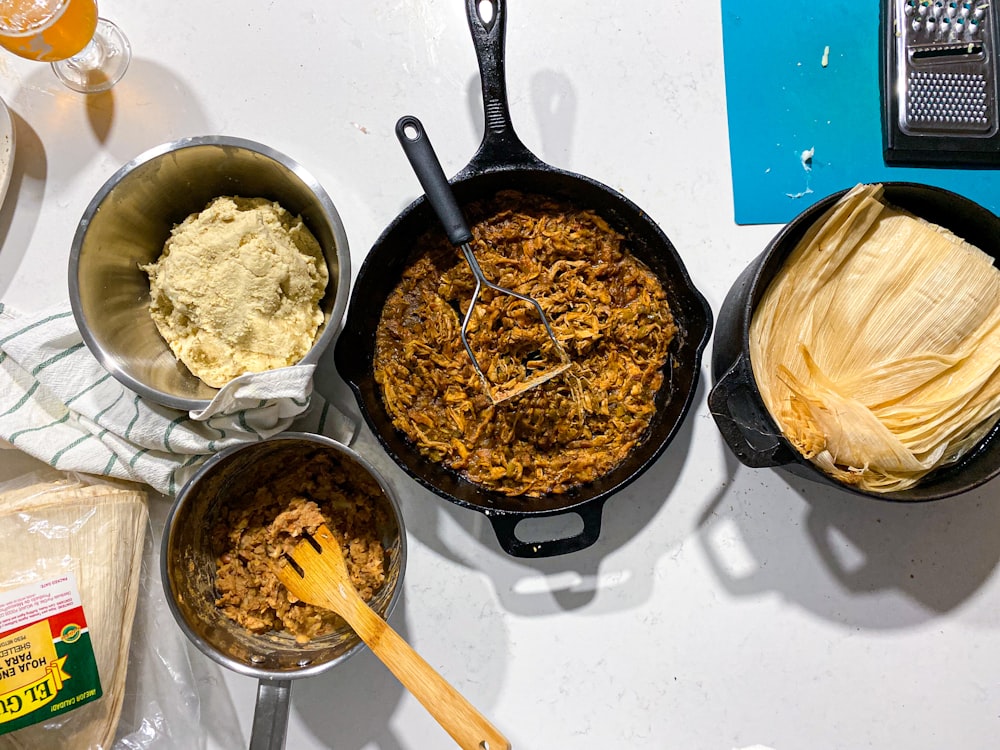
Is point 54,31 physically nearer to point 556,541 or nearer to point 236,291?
point 236,291

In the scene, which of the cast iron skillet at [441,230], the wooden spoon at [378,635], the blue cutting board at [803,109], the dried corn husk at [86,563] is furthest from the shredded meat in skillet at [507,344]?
the dried corn husk at [86,563]

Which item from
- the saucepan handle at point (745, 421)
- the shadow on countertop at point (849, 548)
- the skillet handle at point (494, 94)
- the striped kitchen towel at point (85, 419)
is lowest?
the shadow on countertop at point (849, 548)

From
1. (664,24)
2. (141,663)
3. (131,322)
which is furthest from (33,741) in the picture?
(664,24)

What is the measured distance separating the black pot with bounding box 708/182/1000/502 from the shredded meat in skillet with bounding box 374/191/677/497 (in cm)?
16

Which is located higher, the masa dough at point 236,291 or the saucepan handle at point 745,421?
the masa dough at point 236,291

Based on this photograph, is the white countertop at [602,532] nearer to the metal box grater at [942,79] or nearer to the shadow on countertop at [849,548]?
the shadow on countertop at [849,548]

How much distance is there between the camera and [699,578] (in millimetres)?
1293

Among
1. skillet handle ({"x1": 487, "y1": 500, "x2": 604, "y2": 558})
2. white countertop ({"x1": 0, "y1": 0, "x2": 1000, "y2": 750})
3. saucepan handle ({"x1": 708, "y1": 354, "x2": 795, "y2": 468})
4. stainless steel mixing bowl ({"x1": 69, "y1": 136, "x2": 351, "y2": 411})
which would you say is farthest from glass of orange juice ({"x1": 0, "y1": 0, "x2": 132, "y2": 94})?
saucepan handle ({"x1": 708, "y1": 354, "x2": 795, "y2": 468})

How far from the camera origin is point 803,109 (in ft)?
4.34

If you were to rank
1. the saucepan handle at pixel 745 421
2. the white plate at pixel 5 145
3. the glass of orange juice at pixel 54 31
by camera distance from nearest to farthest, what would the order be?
the saucepan handle at pixel 745 421 → the glass of orange juice at pixel 54 31 → the white plate at pixel 5 145

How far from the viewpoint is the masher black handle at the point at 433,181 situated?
106 centimetres

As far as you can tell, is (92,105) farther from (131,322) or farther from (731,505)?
(731,505)

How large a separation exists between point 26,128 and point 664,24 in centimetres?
121

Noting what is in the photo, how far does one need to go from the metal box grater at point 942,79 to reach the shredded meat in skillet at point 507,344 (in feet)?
1.96
